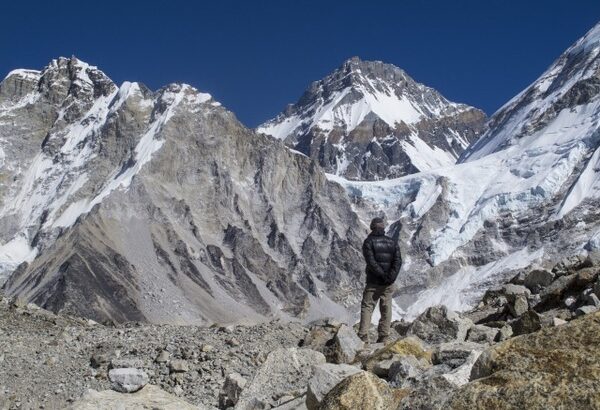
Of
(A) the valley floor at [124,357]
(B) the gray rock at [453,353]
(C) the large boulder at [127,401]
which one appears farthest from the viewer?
(A) the valley floor at [124,357]

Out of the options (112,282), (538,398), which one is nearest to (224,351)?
(538,398)

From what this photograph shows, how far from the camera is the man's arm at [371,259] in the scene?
16.6 metres

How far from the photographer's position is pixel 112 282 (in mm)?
180000

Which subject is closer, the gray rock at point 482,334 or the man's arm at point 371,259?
the gray rock at point 482,334

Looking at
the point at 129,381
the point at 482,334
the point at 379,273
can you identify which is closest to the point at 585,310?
the point at 482,334

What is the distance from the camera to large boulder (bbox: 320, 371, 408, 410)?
7547mm

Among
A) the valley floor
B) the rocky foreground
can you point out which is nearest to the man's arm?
the rocky foreground

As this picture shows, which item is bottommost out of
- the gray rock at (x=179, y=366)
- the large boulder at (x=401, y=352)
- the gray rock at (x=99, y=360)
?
the large boulder at (x=401, y=352)

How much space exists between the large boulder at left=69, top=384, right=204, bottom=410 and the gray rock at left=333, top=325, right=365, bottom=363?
16.5 ft

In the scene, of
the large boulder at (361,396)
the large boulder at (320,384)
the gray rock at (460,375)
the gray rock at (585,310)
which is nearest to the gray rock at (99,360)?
the large boulder at (320,384)

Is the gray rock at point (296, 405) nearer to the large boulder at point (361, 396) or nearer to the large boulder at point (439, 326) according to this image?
the large boulder at point (361, 396)

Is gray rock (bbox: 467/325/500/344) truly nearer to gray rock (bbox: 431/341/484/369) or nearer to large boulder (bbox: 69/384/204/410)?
gray rock (bbox: 431/341/484/369)

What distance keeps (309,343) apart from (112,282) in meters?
168

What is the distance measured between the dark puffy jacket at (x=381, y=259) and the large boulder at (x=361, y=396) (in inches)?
346
